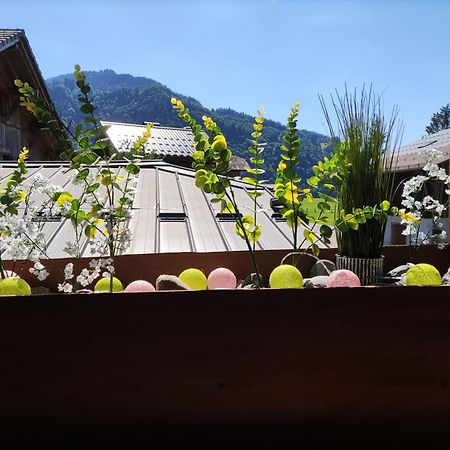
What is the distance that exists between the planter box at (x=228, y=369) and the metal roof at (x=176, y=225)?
722 millimetres

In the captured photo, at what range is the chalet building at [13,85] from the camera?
8586mm

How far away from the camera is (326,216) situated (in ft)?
4.02

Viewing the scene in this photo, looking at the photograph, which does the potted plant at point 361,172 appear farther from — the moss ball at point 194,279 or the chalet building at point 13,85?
the chalet building at point 13,85

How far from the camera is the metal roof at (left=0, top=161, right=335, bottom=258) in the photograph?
82.3 inches

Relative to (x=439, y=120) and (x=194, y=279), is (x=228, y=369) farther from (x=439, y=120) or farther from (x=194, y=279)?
(x=439, y=120)

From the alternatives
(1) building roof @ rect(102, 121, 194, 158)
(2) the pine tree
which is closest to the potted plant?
(1) building roof @ rect(102, 121, 194, 158)

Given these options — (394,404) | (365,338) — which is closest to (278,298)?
(365,338)

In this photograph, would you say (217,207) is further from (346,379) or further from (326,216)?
(346,379)

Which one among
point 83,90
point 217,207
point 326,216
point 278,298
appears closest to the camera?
point 278,298

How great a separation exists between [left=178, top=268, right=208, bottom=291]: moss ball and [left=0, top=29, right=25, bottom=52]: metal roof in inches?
305

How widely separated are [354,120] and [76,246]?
77 cm

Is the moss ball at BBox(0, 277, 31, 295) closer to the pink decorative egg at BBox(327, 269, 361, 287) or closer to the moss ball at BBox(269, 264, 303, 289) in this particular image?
the moss ball at BBox(269, 264, 303, 289)

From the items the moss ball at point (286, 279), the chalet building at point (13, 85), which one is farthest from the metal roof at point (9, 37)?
the moss ball at point (286, 279)

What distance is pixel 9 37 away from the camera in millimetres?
8047
